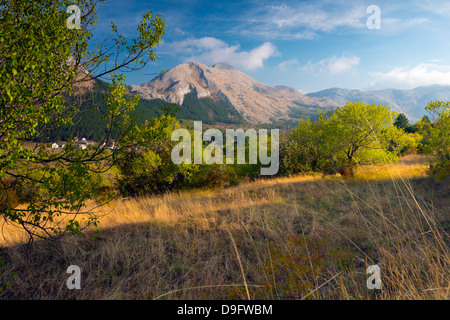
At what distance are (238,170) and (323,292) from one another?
71.1 feet

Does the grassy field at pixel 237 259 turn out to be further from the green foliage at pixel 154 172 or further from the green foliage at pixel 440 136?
the green foliage at pixel 154 172

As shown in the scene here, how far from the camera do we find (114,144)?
14.3ft

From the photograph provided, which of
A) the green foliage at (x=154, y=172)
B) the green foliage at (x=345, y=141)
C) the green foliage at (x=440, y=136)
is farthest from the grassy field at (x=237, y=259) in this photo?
the green foliage at (x=345, y=141)

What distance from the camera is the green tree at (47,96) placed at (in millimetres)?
2699

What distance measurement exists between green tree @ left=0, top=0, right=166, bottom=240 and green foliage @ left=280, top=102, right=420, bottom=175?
14.2 metres

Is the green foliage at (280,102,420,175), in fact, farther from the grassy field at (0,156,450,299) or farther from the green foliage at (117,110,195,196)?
the green foliage at (117,110,195,196)

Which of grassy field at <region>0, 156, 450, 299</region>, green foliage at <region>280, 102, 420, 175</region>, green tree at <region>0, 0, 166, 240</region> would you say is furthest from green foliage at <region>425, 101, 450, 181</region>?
green tree at <region>0, 0, 166, 240</region>

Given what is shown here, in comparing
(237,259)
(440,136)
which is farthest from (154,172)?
(440,136)

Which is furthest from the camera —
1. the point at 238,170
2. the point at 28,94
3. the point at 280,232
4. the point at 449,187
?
the point at 238,170

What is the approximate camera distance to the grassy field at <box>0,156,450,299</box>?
2.85 m

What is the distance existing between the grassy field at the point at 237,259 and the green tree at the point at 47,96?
0.89 meters

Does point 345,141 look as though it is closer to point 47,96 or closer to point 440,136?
point 440,136
